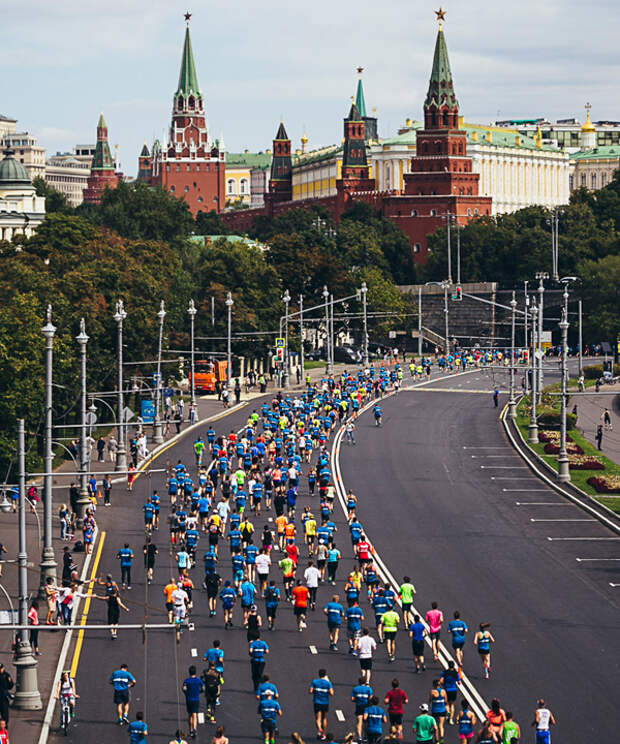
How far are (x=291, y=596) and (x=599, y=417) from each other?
199ft

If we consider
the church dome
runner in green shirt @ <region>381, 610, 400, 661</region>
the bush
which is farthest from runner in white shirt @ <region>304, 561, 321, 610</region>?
the church dome

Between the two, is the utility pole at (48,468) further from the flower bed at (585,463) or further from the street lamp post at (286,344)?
the street lamp post at (286,344)

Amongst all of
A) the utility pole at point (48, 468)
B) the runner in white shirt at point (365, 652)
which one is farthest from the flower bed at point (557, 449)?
the runner in white shirt at point (365, 652)

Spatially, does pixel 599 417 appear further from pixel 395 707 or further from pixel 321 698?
pixel 395 707

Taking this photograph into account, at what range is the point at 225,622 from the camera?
140ft

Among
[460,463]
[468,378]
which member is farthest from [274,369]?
[460,463]

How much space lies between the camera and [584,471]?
74625mm

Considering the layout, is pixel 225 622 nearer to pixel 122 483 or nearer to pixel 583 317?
pixel 122 483

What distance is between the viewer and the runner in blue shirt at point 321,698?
32.9m

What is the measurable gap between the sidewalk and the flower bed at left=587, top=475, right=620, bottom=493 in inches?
348

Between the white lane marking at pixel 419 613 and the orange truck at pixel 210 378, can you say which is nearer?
the white lane marking at pixel 419 613

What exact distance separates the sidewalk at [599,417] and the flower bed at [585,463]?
2.06m

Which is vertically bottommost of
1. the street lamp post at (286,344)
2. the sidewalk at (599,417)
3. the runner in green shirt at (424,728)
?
the sidewalk at (599,417)

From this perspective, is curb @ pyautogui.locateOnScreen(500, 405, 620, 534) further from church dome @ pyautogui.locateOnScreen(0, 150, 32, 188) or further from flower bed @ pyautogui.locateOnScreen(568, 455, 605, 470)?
church dome @ pyautogui.locateOnScreen(0, 150, 32, 188)
